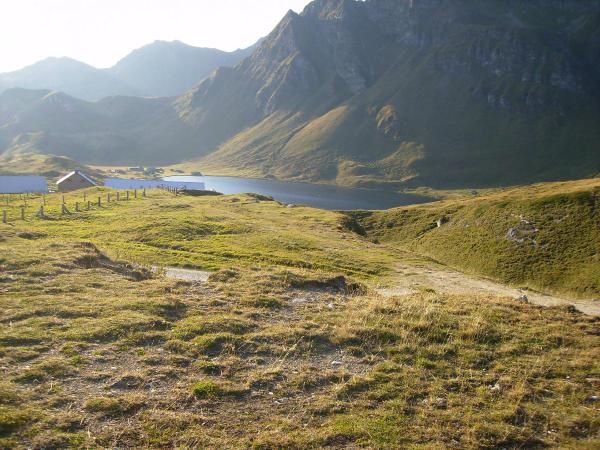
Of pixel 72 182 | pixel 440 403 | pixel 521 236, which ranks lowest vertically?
pixel 521 236

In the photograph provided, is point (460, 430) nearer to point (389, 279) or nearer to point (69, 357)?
point (69, 357)

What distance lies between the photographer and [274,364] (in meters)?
15.5

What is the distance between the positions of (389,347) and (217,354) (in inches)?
245

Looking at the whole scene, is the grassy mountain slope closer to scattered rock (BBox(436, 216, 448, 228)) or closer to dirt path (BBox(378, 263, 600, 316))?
scattered rock (BBox(436, 216, 448, 228))

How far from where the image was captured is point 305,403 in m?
13.3

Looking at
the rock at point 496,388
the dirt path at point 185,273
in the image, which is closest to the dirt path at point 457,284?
the dirt path at point 185,273

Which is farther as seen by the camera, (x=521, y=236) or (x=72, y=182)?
(x=72, y=182)

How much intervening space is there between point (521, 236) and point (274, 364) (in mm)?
69896

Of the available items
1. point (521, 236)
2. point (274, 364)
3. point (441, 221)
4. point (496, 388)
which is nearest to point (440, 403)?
point (496, 388)

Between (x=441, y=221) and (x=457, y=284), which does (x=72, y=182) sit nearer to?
(x=441, y=221)

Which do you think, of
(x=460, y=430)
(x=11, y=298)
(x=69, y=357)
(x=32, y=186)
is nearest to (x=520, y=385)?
(x=460, y=430)

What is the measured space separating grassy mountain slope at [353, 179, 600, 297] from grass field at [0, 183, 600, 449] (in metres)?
46.2

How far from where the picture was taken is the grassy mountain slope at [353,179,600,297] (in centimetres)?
6450

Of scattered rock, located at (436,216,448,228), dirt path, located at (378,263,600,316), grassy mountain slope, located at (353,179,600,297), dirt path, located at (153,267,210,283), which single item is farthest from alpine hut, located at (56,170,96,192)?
dirt path, located at (153,267,210,283)
